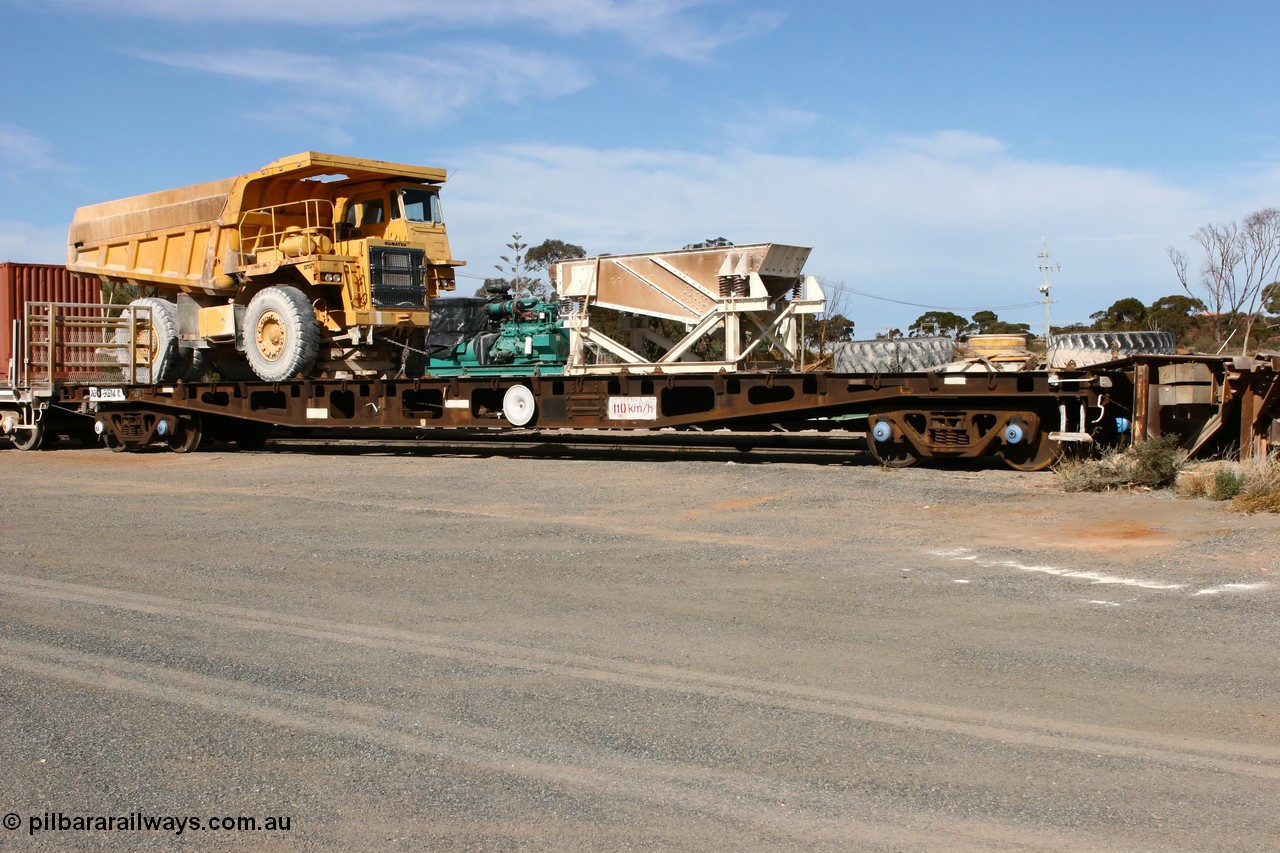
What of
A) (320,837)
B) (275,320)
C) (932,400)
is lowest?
(320,837)

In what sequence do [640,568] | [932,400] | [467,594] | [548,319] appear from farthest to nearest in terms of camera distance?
[548,319], [932,400], [640,568], [467,594]

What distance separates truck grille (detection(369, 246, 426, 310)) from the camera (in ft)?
60.3

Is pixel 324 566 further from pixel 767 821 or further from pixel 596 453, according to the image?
pixel 596 453

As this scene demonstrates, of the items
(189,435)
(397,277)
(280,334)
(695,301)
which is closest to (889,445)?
(695,301)

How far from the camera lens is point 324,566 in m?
9.08

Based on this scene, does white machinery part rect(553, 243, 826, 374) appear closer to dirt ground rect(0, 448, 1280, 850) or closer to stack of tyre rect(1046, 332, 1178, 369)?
stack of tyre rect(1046, 332, 1178, 369)

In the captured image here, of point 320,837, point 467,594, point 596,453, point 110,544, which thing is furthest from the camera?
point 596,453

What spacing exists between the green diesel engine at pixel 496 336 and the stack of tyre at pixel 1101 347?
300 inches

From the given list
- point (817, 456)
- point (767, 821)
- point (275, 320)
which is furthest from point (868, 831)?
point (275, 320)

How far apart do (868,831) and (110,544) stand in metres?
7.84

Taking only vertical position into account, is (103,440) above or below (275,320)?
below

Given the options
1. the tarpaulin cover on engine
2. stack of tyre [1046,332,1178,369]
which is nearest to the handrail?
the tarpaulin cover on engine

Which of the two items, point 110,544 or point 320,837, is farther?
point 110,544

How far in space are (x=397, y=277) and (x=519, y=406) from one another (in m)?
2.86
